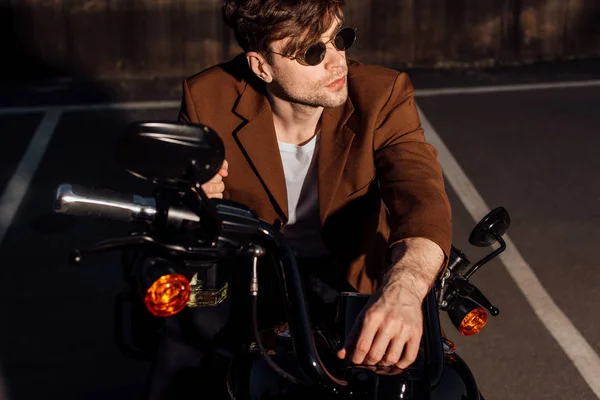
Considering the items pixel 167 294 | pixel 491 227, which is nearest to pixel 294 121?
pixel 491 227

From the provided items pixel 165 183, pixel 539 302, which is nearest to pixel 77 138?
pixel 539 302

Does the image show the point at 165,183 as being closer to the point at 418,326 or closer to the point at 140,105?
the point at 418,326

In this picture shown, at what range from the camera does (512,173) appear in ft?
24.6

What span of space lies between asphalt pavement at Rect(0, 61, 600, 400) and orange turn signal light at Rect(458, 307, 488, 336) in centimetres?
197

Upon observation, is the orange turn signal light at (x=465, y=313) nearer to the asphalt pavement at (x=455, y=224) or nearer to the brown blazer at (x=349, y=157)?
the brown blazer at (x=349, y=157)

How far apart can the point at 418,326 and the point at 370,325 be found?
0.40 feet

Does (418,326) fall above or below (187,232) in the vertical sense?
below

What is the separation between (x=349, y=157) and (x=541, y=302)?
8.58 feet

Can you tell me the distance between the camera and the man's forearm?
253 centimetres

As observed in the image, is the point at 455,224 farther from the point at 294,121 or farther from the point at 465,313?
the point at 465,313

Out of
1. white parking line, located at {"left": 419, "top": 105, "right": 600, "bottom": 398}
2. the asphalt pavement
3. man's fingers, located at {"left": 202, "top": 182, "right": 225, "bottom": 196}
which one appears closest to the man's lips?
Answer: man's fingers, located at {"left": 202, "top": 182, "right": 225, "bottom": 196}

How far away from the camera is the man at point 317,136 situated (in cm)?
345

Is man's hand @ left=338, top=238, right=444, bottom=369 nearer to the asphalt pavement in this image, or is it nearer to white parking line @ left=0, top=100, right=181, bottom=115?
the asphalt pavement

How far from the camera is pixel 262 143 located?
3701mm
